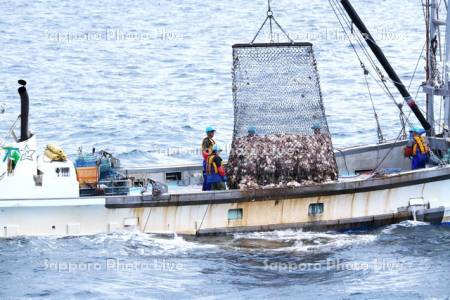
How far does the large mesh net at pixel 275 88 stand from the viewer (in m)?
34.9

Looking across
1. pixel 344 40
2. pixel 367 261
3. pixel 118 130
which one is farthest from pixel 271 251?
pixel 344 40

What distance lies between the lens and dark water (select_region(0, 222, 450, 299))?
102 feet

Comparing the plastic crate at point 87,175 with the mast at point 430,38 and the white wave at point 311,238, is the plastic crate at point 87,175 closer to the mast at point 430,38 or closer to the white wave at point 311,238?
the white wave at point 311,238

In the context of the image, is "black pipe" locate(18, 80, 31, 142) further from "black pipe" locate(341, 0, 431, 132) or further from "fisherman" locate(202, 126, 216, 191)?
"black pipe" locate(341, 0, 431, 132)

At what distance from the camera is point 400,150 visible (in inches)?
1505

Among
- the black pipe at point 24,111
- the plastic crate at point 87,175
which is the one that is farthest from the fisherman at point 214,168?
the black pipe at point 24,111

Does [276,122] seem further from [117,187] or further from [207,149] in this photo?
[117,187]

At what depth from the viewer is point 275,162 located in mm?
34938

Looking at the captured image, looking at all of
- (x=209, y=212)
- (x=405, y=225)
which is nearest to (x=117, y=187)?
(x=209, y=212)

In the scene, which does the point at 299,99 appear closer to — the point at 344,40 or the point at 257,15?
the point at 344,40

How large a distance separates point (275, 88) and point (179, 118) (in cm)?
1748

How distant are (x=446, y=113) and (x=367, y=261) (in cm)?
612

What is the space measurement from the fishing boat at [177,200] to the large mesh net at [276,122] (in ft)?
0.86

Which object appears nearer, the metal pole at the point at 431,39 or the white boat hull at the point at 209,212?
the white boat hull at the point at 209,212
